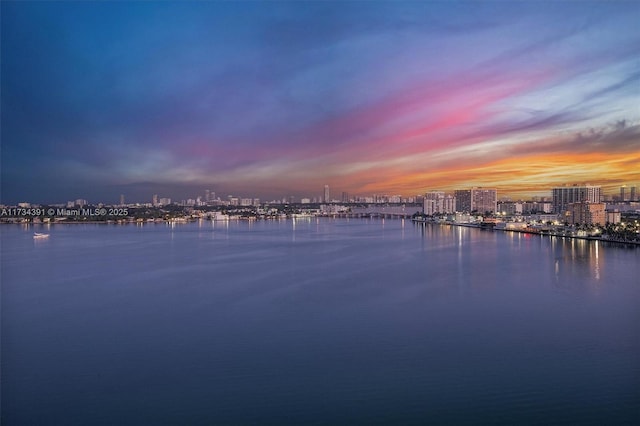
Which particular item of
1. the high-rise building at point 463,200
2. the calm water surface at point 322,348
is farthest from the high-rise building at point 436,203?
the calm water surface at point 322,348

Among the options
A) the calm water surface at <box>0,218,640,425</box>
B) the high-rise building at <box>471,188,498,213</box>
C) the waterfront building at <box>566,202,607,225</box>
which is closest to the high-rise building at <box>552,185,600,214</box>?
the high-rise building at <box>471,188,498,213</box>

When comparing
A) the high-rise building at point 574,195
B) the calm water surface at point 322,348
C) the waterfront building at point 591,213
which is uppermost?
the high-rise building at point 574,195

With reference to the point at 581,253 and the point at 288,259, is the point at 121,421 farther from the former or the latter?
the point at 581,253

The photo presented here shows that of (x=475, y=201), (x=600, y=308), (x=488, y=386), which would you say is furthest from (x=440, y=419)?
(x=475, y=201)

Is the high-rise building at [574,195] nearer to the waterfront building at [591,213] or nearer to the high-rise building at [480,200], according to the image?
the high-rise building at [480,200]

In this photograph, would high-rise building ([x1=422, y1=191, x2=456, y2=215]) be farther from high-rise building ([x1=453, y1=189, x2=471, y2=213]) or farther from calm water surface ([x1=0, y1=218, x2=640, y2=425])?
calm water surface ([x1=0, y1=218, x2=640, y2=425])

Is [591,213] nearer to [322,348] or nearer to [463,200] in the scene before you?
[322,348]
